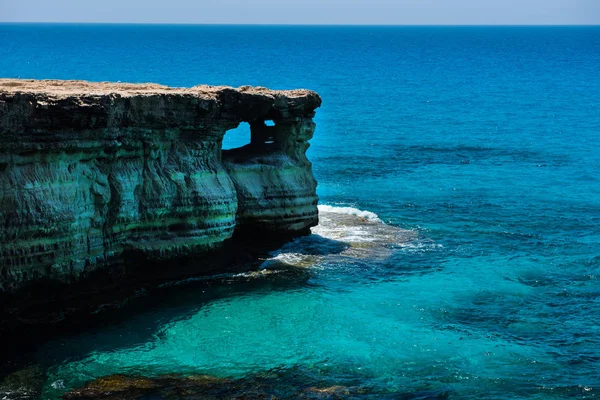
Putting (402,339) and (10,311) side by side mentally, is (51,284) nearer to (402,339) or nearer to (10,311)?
(10,311)

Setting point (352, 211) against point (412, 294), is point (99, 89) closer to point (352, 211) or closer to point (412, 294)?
point (412, 294)

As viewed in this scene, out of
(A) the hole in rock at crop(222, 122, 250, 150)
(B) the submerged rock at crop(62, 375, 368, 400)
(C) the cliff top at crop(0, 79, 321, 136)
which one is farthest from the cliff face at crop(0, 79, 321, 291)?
(A) the hole in rock at crop(222, 122, 250, 150)

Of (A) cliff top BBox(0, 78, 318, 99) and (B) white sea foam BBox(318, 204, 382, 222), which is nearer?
(A) cliff top BBox(0, 78, 318, 99)

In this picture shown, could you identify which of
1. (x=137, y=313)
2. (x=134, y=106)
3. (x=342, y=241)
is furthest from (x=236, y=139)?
Answer: (x=137, y=313)

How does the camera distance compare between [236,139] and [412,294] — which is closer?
[412,294]

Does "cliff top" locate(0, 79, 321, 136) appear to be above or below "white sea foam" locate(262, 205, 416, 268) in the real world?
above

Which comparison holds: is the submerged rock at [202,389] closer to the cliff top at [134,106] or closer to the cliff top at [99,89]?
the cliff top at [134,106]

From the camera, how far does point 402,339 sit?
24766mm

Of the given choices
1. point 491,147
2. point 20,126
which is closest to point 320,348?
point 20,126

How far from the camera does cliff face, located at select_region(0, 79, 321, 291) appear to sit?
75.8ft

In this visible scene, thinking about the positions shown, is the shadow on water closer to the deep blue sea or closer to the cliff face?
the deep blue sea

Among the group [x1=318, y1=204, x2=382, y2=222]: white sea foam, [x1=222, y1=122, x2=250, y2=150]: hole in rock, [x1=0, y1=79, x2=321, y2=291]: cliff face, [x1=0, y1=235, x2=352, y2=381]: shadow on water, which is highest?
[x1=0, y1=79, x2=321, y2=291]: cliff face

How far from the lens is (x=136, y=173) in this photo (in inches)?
1042

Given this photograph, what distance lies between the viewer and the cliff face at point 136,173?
75.8 ft
